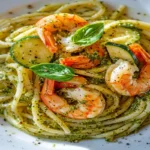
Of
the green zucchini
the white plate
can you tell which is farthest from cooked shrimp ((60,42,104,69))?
the white plate

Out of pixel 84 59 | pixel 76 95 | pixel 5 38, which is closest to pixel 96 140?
pixel 76 95

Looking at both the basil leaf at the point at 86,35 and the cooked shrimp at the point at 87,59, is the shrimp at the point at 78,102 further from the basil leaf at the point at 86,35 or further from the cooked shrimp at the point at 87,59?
the basil leaf at the point at 86,35

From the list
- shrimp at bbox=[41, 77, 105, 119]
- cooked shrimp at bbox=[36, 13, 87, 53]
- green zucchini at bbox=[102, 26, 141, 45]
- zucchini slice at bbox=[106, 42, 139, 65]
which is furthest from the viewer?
green zucchini at bbox=[102, 26, 141, 45]

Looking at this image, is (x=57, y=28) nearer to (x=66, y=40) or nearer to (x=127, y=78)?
(x=66, y=40)

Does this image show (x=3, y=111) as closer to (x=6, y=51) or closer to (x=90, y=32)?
(x=6, y=51)

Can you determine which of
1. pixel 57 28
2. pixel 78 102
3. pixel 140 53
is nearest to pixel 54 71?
pixel 78 102

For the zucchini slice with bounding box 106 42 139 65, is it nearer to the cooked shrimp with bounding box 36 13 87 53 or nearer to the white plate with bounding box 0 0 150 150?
the cooked shrimp with bounding box 36 13 87 53

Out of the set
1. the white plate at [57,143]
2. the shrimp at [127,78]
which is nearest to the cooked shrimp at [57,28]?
the shrimp at [127,78]

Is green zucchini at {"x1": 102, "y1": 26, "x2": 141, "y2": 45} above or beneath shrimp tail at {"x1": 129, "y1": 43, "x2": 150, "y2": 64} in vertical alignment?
above
